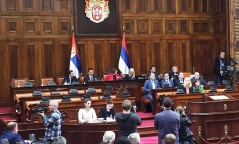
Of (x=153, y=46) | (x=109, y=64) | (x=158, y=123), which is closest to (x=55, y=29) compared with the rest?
(x=109, y=64)

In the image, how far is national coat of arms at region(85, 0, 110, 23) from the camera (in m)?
16.4

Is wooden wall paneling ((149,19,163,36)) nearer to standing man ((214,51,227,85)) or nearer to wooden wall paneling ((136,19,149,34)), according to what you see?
wooden wall paneling ((136,19,149,34))

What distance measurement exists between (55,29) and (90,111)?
7213 millimetres

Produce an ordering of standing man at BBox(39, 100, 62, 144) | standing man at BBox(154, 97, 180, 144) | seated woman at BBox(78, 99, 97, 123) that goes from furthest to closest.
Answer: seated woman at BBox(78, 99, 97, 123), standing man at BBox(39, 100, 62, 144), standing man at BBox(154, 97, 180, 144)

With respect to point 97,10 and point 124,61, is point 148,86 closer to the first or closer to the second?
point 124,61

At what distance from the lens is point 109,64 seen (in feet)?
54.9

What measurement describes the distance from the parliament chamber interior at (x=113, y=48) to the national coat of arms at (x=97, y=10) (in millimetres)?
38

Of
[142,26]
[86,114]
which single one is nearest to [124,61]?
[142,26]

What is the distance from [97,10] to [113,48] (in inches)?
62.6

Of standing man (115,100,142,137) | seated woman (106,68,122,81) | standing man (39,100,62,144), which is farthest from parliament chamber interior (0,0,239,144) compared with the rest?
standing man (115,100,142,137)

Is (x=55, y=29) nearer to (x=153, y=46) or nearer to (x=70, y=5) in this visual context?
(x=70, y=5)

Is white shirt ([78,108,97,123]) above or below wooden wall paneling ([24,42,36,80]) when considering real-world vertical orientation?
below

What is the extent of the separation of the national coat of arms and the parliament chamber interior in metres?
0.04

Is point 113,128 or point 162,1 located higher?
point 162,1
